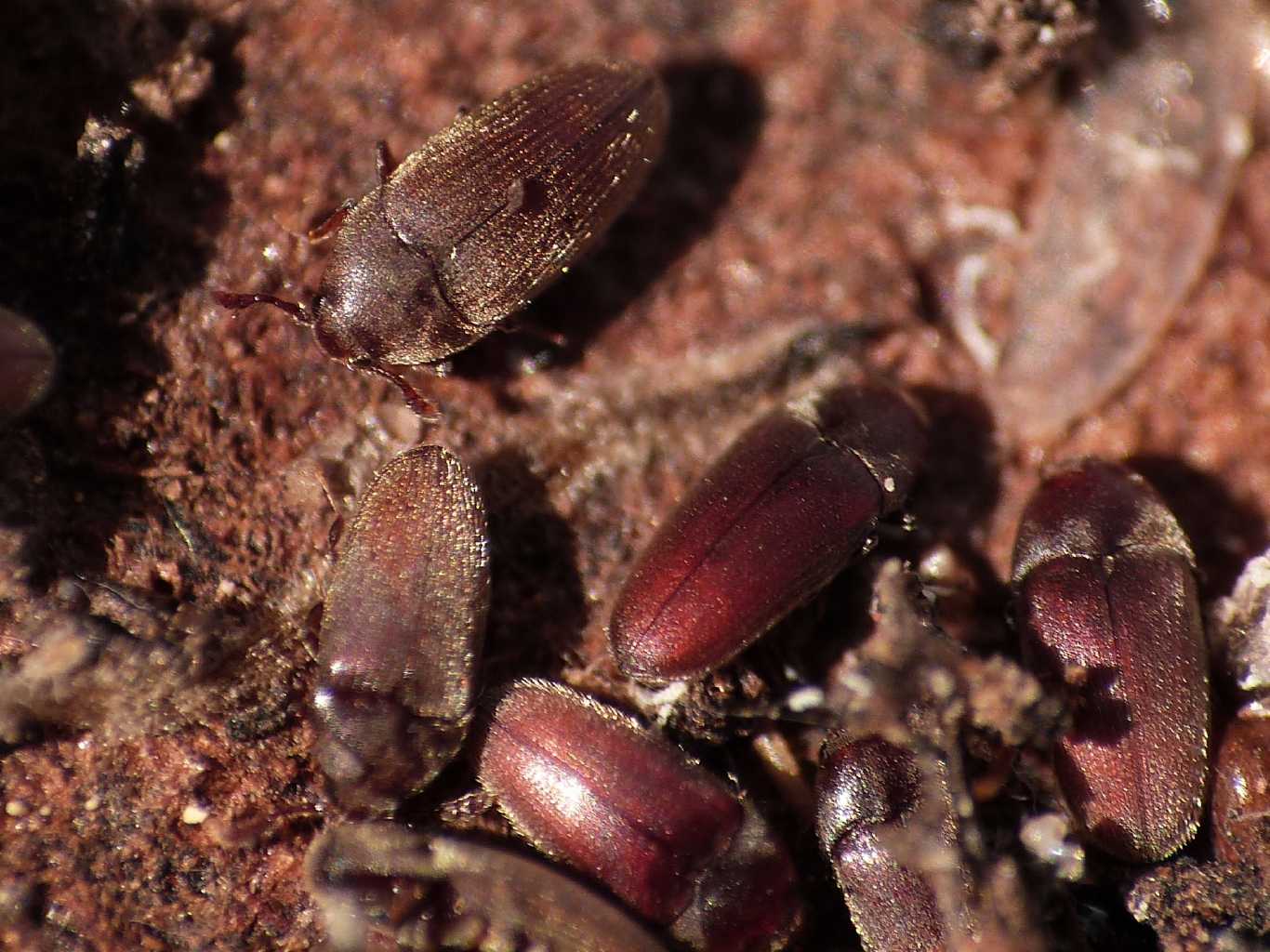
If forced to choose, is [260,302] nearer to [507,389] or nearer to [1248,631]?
[507,389]

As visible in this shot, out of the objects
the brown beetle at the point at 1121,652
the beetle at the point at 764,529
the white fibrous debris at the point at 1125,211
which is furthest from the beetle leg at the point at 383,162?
the brown beetle at the point at 1121,652

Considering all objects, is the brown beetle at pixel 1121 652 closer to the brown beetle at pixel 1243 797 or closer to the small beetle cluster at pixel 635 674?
the small beetle cluster at pixel 635 674

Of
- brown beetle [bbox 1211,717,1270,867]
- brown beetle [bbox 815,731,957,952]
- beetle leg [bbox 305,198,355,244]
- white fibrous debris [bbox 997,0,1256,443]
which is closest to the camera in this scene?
brown beetle [bbox 815,731,957,952]

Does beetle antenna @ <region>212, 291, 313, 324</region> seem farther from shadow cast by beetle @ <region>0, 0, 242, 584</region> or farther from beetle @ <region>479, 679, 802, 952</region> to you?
beetle @ <region>479, 679, 802, 952</region>

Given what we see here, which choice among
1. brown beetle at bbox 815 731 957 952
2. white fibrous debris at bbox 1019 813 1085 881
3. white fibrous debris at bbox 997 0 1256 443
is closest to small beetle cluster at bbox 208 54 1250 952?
brown beetle at bbox 815 731 957 952

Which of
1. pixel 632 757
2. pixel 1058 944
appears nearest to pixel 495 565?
pixel 632 757

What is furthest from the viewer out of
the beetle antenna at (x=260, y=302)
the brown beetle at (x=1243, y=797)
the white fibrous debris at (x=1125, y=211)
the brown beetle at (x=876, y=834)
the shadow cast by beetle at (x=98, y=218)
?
the white fibrous debris at (x=1125, y=211)
